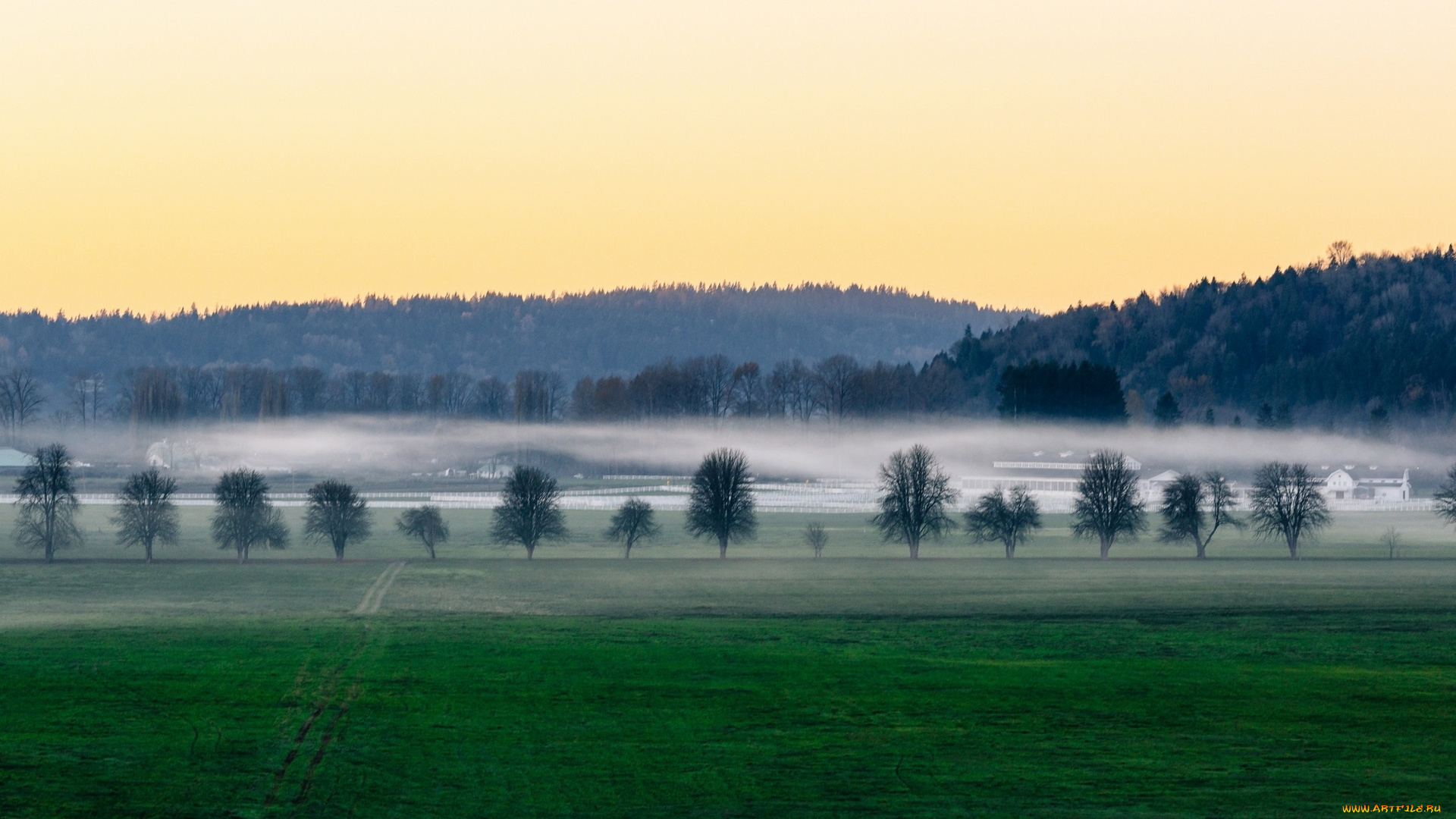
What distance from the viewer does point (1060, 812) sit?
1093 inches

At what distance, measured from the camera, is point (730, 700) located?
130 feet

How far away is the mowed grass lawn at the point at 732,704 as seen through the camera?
29.3 m

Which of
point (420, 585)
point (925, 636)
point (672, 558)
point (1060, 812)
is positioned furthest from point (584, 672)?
point (672, 558)

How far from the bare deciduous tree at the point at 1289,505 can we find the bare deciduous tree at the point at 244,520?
215ft

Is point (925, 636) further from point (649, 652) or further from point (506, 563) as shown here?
point (506, 563)

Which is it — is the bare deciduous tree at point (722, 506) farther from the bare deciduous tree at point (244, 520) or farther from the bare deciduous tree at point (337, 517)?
the bare deciduous tree at point (244, 520)

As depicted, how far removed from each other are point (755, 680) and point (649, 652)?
6.56m

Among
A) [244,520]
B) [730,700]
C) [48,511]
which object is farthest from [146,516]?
[730,700]

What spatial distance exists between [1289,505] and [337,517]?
62.5 m

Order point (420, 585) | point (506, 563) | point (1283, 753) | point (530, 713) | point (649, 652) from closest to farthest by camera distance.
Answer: point (1283, 753), point (530, 713), point (649, 652), point (420, 585), point (506, 563)

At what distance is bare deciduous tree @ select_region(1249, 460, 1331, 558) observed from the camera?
328 ft

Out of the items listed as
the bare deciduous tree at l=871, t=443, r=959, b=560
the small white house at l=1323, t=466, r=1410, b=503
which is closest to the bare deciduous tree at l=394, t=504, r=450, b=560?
the bare deciduous tree at l=871, t=443, r=959, b=560

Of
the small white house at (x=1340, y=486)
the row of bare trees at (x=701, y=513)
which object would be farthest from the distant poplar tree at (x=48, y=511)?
the small white house at (x=1340, y=486)

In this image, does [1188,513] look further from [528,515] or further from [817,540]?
[528,515]
